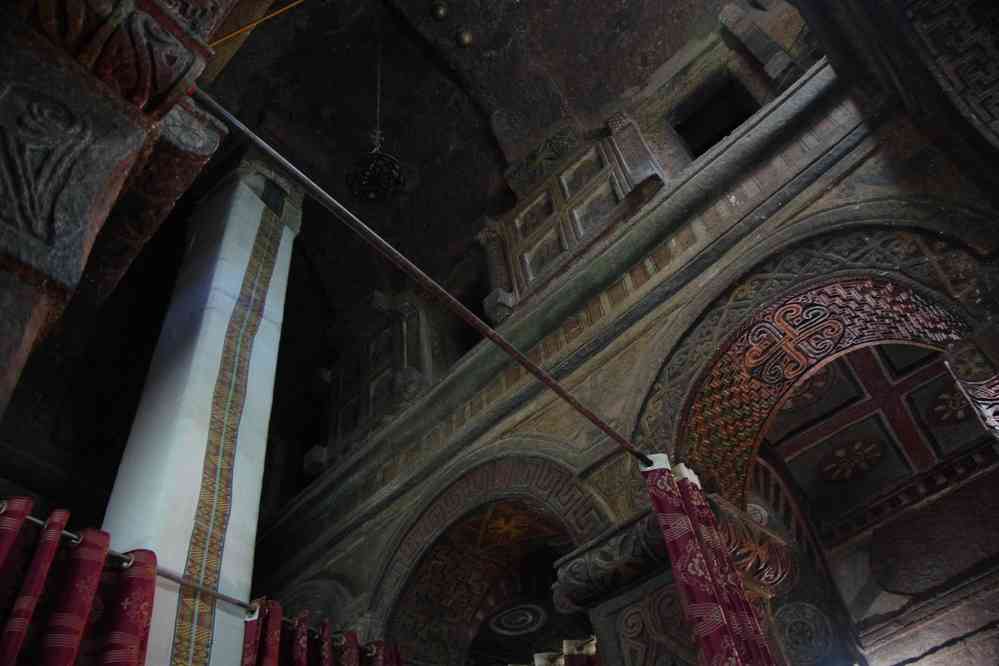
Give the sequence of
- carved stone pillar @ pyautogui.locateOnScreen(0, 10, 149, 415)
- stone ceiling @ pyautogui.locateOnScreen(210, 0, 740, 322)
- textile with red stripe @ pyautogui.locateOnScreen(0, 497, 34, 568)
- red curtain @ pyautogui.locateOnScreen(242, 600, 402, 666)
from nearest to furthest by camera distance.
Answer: carved stone pillar @ pyautogui.locateOnScreen(0, 10, 149, 415) < textile with red stripe @ pyautogui.locateOnScreen(0, 497, 34, 568) < red curtain @ pyautogui.locateOnScreen(242, 600, 402, 666) < stone ceiling @ pyautogui.locateOnScreen(210, 0, 740, 322)

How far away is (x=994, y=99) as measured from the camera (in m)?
3.21

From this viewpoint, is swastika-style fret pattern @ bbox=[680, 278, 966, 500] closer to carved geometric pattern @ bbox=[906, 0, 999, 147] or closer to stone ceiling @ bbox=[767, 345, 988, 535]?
carved geometric pattern @ bbox=[906, 0, 999, 147]

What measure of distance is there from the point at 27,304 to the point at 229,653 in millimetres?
3036

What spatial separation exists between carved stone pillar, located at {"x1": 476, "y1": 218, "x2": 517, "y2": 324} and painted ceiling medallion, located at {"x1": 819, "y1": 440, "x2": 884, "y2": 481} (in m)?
3.33

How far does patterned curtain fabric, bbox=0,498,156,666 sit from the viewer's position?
9.74 ft

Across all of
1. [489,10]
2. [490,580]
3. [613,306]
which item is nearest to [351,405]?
[490,580]

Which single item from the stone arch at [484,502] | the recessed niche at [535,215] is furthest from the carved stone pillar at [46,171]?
the recessed niche at [535,215]

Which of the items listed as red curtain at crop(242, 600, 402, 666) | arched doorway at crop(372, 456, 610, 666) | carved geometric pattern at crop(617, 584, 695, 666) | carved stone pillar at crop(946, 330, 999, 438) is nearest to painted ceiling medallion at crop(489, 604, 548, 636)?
arched doorway at crop(372, 456, 610, 666)

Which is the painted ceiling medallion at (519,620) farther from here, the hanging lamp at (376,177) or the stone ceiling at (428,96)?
the hanging lamp at (376,177)

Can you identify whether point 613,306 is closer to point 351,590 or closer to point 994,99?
point 994,99

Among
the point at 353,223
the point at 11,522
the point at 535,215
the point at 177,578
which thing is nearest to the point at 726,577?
the point at 353,223

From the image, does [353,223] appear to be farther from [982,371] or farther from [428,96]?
[428,96]

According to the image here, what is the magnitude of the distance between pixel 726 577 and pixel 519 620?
356 centimetres

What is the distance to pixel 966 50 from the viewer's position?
10.8 feet
